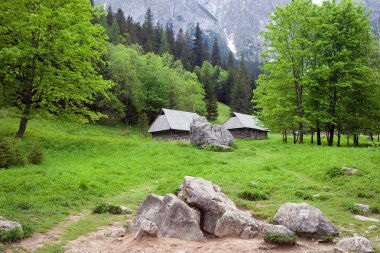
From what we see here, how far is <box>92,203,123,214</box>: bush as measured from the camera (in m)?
11.7

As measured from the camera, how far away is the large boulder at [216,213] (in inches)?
363

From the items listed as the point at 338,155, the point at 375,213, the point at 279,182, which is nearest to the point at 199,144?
the point at 338,155

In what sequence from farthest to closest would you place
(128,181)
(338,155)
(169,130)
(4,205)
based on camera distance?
(169,130) < (338,155) < (128,181) < (4,205)

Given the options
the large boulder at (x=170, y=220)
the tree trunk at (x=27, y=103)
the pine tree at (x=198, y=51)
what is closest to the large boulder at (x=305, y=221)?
the large boulder at (x=170, y=220)

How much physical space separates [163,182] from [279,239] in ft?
27.4

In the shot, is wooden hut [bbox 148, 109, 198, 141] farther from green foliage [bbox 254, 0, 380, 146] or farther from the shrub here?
the shrub

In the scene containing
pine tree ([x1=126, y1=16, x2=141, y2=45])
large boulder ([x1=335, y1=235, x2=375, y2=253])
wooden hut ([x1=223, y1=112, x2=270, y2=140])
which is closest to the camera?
large boulder ([x1=335, y1=235, x2=375, y2=253])

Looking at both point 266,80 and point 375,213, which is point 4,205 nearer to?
point 375,213

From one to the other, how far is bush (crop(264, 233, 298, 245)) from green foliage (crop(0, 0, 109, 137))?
21.7m

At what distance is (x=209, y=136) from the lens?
114ft

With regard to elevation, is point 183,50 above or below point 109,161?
above

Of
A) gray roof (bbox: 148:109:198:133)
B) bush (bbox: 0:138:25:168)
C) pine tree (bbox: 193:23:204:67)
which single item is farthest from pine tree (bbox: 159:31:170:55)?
bush (bbox: 0:138:25:168)

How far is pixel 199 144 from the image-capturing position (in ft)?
115

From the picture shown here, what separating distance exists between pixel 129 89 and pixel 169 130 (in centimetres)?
1776
